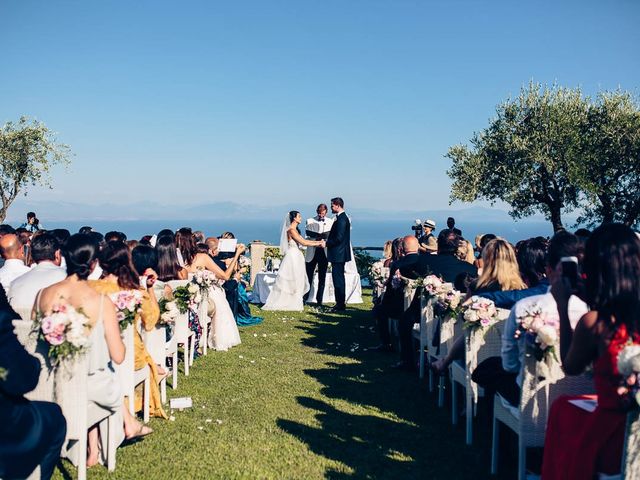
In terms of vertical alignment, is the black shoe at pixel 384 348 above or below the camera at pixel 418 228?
below

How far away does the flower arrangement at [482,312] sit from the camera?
4.79m

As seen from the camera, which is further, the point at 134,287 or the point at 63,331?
the point at 134,287

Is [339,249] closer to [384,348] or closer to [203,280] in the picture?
[384,348]

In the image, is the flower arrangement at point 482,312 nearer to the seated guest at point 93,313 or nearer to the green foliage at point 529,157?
the seated guest at point 93,313

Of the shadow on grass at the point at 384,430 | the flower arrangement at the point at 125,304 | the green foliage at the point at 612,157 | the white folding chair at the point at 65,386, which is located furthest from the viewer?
the green foliage at the point at 612,157

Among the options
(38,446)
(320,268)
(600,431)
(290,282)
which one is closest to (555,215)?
(320,268)

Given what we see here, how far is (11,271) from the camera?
667cm

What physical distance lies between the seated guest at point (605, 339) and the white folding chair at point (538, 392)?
678mm

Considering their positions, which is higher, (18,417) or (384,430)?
(18,417)

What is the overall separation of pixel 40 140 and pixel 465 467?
106ft

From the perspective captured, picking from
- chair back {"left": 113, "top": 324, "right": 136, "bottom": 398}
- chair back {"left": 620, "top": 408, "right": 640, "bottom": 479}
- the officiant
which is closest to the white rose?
chair back {"left": 620, "top": 408, "right": 640, "bottom": 479}

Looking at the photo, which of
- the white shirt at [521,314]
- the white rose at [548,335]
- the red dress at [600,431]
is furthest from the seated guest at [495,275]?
the red dress at [600,431]

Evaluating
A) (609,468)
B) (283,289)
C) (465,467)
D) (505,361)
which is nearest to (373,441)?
(465,467)

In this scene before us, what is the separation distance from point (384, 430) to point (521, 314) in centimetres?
220
